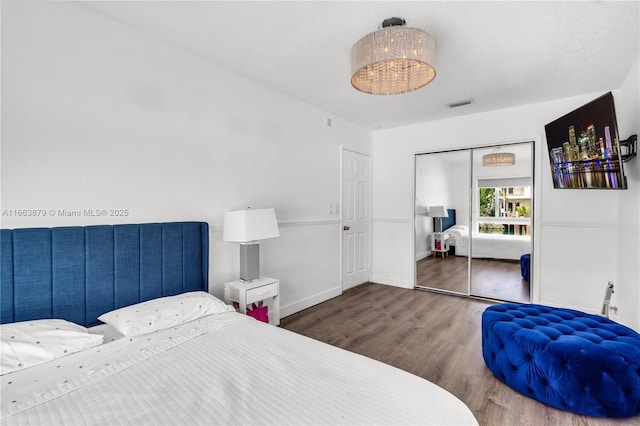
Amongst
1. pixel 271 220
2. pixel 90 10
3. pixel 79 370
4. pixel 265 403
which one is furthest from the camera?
pixel 271 220

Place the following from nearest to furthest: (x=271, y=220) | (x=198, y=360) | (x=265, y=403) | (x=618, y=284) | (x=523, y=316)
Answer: (x=265, y=403)
(x=198, y=360)
(x=523, y=316)
(x=271, y=220)
(x=618, y=284)

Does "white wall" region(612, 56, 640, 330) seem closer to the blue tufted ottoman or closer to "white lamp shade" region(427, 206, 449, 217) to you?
the blue tufted ottoman

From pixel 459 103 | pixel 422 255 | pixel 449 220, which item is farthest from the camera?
pixel 422 255

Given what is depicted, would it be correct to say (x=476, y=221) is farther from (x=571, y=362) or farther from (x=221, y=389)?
(x=221, y=389)

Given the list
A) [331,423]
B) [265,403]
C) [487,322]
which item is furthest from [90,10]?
[487,322]

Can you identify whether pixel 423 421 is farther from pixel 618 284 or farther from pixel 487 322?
pixel 618 284

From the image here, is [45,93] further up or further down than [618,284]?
further up

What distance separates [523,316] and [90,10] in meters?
3.90

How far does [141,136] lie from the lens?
230 centimetres

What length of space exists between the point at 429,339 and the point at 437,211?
2120 mm

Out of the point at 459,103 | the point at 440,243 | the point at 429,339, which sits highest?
the point at 459,103

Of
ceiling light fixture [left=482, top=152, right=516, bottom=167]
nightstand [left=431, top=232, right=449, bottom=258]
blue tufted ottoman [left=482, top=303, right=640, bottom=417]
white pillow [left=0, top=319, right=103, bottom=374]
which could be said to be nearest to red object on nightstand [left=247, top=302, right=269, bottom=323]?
white pillow [left=0, top=319, right=103, bottom=374]

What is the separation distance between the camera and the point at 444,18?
2.09 metres

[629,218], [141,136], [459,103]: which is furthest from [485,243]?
[141,136]
